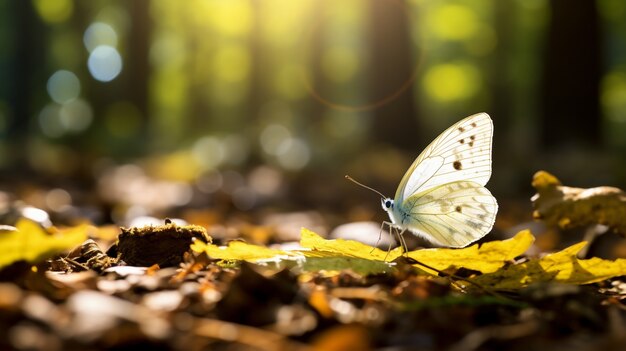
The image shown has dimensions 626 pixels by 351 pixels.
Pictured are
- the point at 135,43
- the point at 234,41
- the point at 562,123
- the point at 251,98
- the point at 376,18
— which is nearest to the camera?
the point at 562,123

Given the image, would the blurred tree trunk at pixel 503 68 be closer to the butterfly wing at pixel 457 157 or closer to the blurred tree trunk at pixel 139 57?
the blurred tree trunk at pixel 139 57

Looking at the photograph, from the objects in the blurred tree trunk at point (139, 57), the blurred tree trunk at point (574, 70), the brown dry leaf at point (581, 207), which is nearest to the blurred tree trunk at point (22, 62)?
the blurred tree trunk at point (139, 57)

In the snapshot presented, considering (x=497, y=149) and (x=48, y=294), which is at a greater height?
(x=497, y=149)

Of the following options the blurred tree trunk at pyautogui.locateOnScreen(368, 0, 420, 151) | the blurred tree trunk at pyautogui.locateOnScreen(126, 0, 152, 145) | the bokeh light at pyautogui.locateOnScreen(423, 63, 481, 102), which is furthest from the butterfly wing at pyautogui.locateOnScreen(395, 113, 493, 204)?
the bokeh light at pyautogui.locateOnScreen(423, 63, 481, 102)

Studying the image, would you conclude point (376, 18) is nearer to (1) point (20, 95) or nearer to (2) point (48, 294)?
(2) point (48, 294)

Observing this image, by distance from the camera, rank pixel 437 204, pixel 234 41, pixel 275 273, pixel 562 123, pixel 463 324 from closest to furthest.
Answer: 1. pixel 463 324
2. pixel 275 273
3. pixel 437 204
4. pixel 562 123
5. pixel 234 41

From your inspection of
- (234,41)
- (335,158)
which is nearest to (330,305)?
(335,158)
